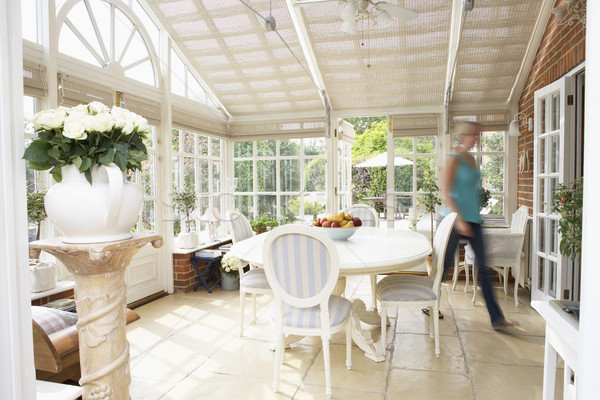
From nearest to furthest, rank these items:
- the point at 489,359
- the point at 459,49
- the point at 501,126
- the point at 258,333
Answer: the point at 489,359, the point at 258,333, the point at 459,49, the point at 501,126

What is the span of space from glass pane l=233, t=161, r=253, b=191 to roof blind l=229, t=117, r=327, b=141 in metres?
0.32

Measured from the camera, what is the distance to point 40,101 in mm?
2631

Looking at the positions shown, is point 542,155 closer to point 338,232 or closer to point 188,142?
point 338,232

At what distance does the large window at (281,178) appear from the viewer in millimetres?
4844

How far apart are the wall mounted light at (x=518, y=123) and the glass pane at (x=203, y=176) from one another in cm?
320

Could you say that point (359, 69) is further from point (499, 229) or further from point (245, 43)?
point (499, 229)

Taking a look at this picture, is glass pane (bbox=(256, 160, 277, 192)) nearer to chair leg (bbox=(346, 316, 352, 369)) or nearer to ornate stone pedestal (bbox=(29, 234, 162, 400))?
chair leg (bbox=(346, 316, 352, 369))

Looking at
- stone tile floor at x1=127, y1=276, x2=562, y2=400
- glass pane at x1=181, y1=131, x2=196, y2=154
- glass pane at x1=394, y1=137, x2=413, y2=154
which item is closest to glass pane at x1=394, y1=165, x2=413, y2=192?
glass pane at x1=394, y1=137, x2=413, y2=154

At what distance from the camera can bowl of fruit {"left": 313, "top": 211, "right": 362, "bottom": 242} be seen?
2.60 metres

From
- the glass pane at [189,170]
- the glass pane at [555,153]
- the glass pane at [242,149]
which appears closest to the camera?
the glass pane at [555,153]

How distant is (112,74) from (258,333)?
2320 millimetres

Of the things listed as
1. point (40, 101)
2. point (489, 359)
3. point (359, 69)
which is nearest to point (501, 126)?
point (359, 69)

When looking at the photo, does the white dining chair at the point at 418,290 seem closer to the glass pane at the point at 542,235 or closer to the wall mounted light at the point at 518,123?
the glass pane at the point at 542,235

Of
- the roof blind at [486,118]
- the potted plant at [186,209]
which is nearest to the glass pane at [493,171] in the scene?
the roof blind at [486,118]
